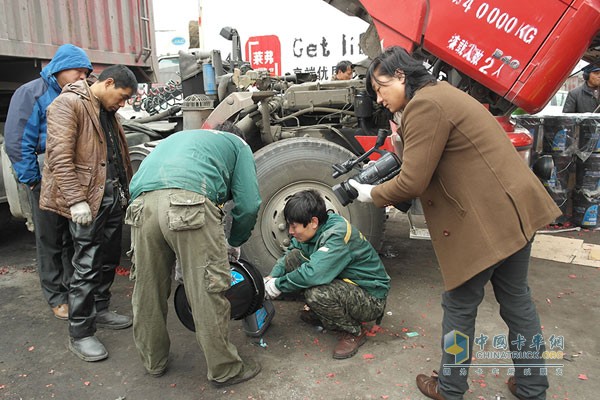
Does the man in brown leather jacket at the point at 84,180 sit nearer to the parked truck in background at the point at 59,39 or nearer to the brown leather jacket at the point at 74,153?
the brown leather jacket at the point at 74,153

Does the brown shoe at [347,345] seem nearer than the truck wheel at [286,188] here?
Yes

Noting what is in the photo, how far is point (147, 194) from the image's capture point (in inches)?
89.8

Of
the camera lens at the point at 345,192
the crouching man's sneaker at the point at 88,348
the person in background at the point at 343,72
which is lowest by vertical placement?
the crouching man's sneaker at the point at 88,348

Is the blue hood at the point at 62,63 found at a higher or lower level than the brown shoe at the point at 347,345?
higher

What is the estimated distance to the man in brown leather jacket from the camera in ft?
8.91

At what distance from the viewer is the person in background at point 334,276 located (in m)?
2.73

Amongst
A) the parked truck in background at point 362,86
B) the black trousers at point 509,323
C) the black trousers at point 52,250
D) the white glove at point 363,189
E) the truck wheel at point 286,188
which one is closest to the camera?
the black trousers at point 509,323

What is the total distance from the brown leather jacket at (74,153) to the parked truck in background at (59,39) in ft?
5.21

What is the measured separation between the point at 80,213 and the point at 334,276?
145 centimetres

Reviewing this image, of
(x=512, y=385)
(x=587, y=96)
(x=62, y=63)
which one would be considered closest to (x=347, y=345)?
(x=512, y=385)

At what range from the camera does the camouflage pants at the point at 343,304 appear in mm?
2730

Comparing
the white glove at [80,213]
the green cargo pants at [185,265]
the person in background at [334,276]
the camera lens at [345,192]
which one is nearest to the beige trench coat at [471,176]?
the camera lens at [345,192]

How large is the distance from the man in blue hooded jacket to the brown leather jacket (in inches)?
11.9

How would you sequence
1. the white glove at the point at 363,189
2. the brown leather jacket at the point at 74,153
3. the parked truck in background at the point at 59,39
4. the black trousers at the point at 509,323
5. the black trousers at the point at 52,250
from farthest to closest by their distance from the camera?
the parked truck in background at the point at 59,39 → the black trousers at the point at 52,250 → the brown leather jacket at the point at 74,153 → the white glove at the point at 363,189 → the black trousers at the point at 509,323
